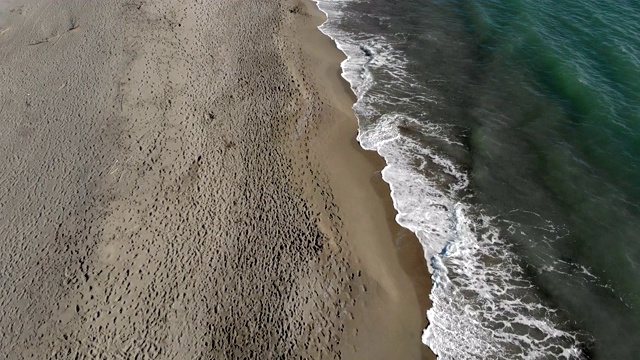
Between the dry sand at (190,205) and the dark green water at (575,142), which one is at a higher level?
the dark green water at (575,142)

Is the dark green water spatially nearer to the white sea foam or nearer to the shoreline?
the white sea foam

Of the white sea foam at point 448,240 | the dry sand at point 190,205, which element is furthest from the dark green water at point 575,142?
the dry sand at point 190,205

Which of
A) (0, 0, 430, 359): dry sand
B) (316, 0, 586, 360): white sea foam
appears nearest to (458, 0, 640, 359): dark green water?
(316, 0, 586, 360): white sea foam

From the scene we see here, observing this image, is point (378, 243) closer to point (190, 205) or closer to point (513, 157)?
point (190, 205)

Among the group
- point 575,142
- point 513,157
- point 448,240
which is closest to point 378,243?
point 448,240

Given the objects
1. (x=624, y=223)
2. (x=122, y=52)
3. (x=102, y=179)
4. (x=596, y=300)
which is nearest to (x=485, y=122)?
(x=624, y=223)

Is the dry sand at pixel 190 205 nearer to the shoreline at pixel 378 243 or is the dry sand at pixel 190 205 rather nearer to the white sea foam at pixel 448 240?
the shoreline at pixel 378 243
